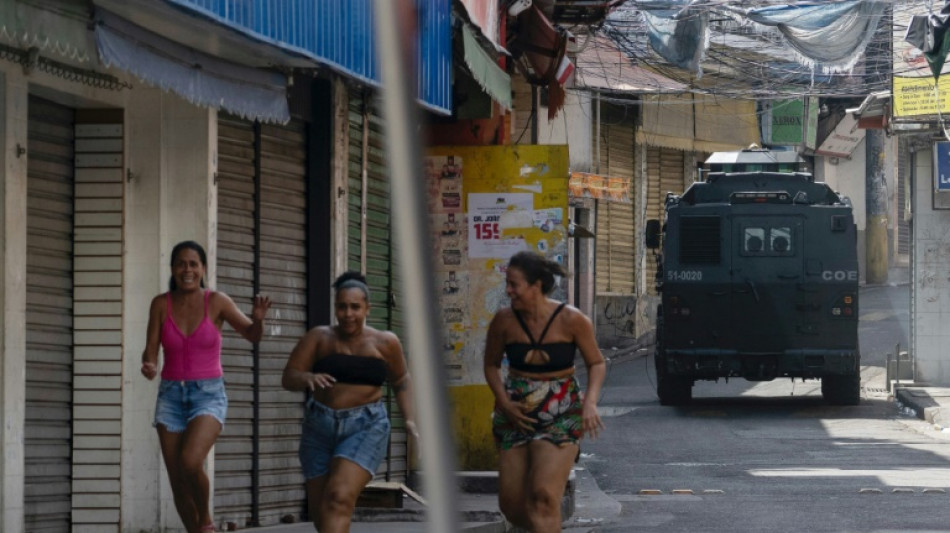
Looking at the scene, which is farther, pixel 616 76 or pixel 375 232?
pixel 616 76

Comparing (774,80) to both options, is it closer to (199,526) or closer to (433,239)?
(199,526)

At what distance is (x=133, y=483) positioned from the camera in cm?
944

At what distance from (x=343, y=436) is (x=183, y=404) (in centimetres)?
89

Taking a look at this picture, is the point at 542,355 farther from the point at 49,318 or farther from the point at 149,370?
the point at 49,318

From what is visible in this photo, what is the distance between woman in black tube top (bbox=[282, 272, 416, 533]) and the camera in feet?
24.7

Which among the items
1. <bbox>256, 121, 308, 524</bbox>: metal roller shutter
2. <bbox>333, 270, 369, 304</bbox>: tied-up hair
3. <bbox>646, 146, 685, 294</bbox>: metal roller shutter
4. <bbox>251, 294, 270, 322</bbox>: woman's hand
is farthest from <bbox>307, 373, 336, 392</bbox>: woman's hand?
<bbox>646, 146, 685, 294</bbox>: metal roller shutter

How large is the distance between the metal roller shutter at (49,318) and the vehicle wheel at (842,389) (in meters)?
14.3

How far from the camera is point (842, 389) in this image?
2222cm

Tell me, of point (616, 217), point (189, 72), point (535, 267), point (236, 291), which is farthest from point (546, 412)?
point (616, 217)

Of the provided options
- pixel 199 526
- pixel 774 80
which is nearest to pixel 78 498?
pixel 199 526

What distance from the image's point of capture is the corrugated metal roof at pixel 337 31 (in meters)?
8.16

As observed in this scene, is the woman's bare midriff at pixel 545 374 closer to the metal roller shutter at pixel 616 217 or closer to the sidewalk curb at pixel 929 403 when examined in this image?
the sidewalk curb at pixel 929 403

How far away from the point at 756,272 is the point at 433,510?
787 inches

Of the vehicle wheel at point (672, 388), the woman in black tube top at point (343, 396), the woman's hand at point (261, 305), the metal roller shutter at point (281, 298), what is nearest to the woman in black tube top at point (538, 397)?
the woman in black tube top at point (343, 396)
